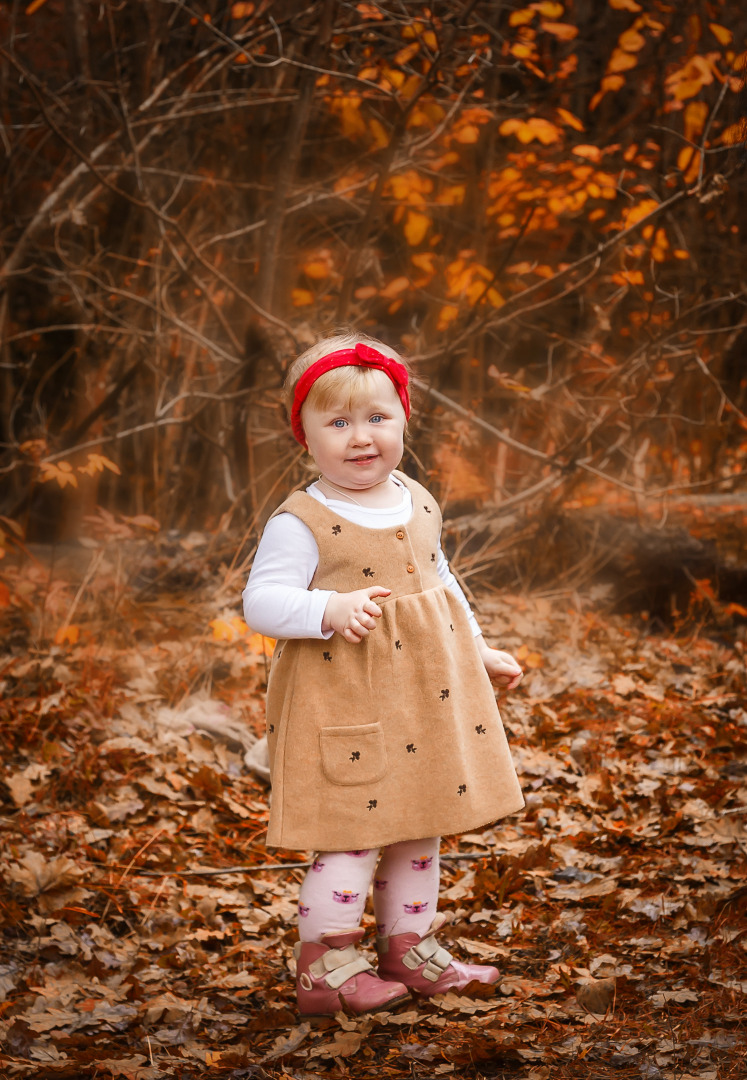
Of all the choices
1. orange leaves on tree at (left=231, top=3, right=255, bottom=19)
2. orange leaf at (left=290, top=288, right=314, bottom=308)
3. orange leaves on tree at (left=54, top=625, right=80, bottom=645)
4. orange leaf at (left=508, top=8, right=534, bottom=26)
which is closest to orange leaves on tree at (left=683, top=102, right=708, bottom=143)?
orange leaf at (left=508, top=8, right=534, bottom=26)

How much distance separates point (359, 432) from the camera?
2277mm

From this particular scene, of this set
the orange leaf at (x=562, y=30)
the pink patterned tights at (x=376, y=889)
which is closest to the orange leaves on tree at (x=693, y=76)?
the orange leaf at (x=562, y=30)

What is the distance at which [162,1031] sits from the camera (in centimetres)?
242

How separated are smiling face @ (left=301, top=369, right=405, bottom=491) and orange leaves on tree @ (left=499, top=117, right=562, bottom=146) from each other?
183 inches

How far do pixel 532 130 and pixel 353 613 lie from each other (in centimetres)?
522

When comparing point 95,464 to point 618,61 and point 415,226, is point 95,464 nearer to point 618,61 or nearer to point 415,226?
point 415,226

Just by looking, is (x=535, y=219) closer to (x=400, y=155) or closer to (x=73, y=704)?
(x=400, y=155)

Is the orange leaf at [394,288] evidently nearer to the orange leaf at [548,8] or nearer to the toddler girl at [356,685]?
the orange leaf at [548,8]

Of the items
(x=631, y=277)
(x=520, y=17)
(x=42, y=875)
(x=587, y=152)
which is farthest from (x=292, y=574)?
(x=520, y=17)

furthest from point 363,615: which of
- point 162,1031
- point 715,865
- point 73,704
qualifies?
point 73,704

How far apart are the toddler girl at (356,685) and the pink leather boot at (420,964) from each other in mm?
70

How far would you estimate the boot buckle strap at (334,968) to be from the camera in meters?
2.38

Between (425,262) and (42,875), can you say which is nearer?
(42,875)

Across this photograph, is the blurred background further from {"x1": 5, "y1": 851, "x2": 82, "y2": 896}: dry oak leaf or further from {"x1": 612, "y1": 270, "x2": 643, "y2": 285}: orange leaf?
{"x1": 5, "y1": 851, "x2": 82, "y2": 896}: dry oak leaf
